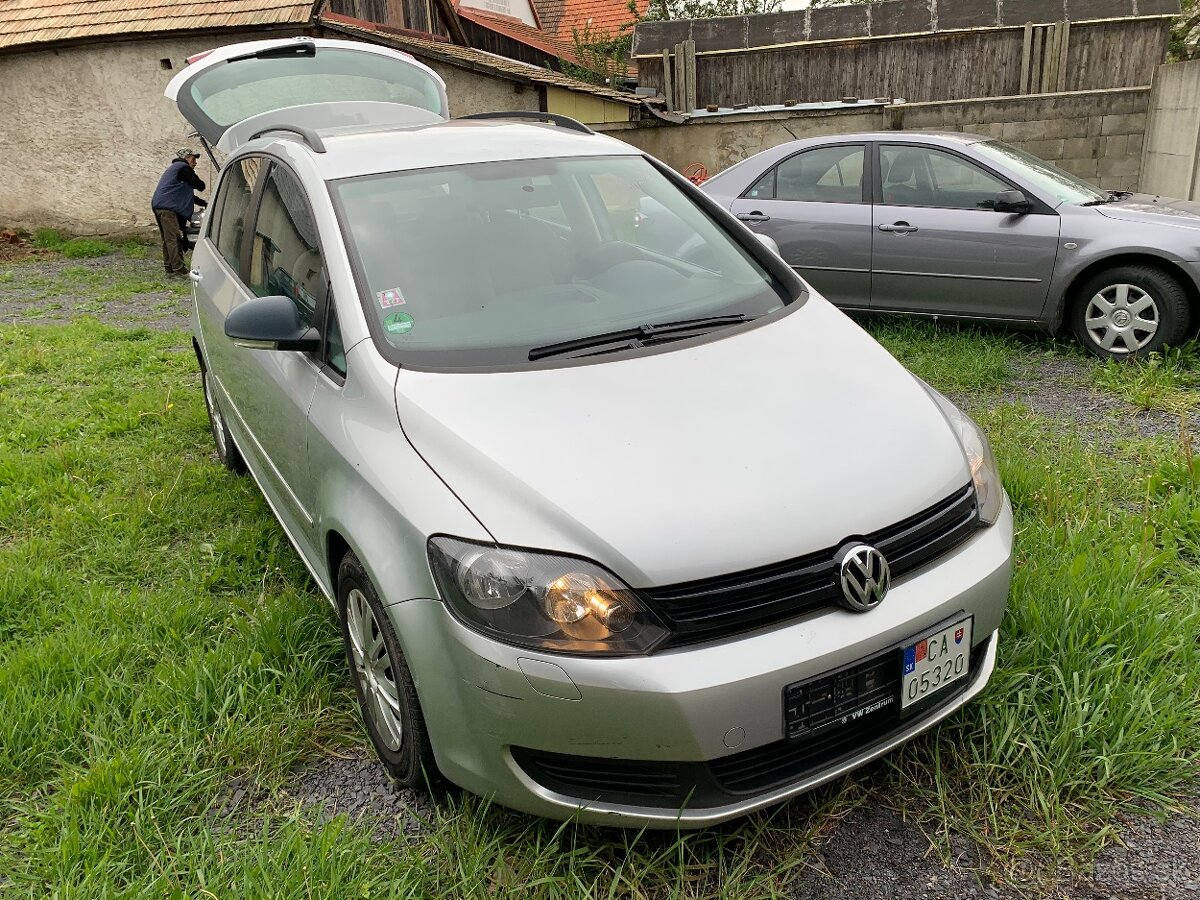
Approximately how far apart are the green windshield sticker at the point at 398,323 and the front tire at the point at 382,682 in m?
0.63

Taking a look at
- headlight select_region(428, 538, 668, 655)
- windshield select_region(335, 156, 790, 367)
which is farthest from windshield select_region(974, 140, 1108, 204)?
headlight select_region(428, 538, 668, 655)

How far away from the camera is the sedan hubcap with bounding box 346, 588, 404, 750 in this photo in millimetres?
2387

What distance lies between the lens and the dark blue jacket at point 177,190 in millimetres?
11281

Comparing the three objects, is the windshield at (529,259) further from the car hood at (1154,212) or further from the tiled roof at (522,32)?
the tiled roof at (522,32)

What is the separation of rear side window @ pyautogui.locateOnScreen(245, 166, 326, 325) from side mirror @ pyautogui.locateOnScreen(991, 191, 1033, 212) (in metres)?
4.53

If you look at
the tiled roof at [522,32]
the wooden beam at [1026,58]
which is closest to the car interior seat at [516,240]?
the wooden beam at [1026,58]

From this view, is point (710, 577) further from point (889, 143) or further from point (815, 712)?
point (889, 143)

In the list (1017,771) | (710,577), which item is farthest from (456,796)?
(1017,771)

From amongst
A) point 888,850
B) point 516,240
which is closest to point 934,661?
point 888,850

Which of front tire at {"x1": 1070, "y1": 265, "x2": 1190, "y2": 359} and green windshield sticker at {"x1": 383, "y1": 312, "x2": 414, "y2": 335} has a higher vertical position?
green windshield sticker at {"x1": 383, "y1": 312, "x2": 414, "y2": 335}

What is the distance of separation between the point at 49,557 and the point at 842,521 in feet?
10.7

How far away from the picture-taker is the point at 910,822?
233 centimetres

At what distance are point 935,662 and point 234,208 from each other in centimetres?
332

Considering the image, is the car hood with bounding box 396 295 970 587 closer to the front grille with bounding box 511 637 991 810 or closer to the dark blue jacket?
the front grille with bounding box 511 637 991 810
